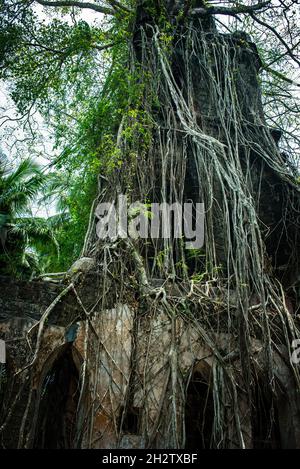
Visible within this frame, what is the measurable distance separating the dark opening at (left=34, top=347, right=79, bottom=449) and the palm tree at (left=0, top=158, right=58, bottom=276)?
4494mm

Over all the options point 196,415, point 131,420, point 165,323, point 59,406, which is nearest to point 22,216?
point 59,406

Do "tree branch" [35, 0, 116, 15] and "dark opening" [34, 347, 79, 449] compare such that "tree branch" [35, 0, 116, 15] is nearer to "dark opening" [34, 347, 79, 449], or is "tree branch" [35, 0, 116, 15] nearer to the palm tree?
the palm tree

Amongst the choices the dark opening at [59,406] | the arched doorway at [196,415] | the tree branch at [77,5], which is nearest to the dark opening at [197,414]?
the arched doorway at [196,415]

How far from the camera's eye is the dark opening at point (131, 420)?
3.23 m

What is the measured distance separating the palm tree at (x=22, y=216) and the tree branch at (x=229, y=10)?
4.78m

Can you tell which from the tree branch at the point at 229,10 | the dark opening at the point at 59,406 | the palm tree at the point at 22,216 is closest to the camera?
the dark opening at the point at 59,406

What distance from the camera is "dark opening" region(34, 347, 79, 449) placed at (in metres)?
4.08

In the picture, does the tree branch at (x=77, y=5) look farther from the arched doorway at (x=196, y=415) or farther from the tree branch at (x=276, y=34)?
the arched doorway at (x=196, y=415)

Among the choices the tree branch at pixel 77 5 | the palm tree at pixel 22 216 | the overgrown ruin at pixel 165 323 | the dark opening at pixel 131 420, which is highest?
the tree branch at pixel 77 5

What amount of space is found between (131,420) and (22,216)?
6990mm

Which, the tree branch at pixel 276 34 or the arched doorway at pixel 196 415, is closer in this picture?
the arched doorway at pixel 196 415

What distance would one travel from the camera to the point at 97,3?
7.26 meters

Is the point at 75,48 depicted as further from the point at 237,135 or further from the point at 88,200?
the point at 237,135

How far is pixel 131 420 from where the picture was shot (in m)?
3.30
